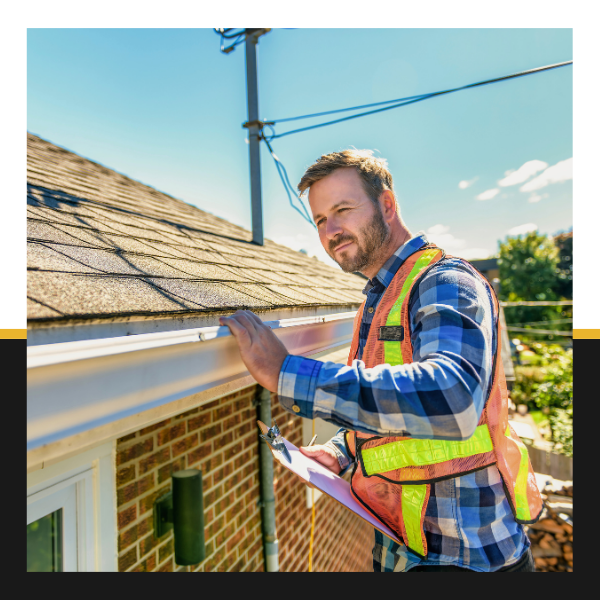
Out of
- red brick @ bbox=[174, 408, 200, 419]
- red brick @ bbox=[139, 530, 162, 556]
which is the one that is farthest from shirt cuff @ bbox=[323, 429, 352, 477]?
red brick @ bbox=[139, 530, 162, 556]

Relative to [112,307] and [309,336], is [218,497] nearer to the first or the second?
→ [309,336]

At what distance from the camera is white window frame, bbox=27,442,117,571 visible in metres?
1.54

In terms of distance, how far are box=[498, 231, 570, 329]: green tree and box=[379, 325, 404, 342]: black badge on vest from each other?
2345 cm

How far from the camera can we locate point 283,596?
139 centimetres

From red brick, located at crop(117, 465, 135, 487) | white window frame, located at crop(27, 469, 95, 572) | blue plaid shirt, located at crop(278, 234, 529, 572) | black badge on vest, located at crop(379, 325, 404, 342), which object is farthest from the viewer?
red brick, located at crop(117, 465, 135, 487)

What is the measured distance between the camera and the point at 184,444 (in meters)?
2.12

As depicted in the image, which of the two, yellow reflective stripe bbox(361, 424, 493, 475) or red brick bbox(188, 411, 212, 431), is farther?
red brick bbox(188, 411, 212, 431)

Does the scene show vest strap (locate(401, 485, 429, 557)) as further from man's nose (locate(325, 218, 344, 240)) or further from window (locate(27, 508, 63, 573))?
window (locate(27, 508, 63, 573))

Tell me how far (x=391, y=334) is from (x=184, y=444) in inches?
62.8

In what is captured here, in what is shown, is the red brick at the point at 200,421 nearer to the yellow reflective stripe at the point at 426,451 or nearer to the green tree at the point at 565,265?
the yellow reflective stripe at the point at 426,451

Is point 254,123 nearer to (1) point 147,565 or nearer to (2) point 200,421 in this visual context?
(2) point 200,421

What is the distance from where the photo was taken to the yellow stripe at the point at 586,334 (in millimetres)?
2132

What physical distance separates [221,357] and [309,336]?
22.5 inches

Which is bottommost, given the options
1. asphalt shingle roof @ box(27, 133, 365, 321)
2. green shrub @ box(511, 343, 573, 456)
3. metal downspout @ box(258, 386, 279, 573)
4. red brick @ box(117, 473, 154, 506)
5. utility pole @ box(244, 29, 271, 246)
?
green shrub @ box(511, 343, 573, 456)
